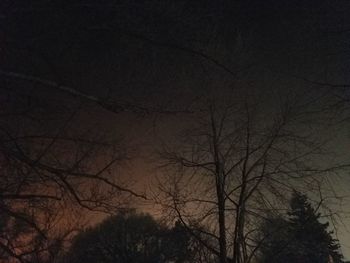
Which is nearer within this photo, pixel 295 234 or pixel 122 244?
pixel 295 234

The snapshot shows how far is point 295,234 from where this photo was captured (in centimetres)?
887

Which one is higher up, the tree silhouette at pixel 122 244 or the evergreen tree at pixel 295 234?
the tree silhouette at pixel 122 244

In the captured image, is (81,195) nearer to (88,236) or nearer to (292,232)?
(292,232)

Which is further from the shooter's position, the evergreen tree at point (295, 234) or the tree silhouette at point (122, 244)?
the tree silhouette at point (122, 244)

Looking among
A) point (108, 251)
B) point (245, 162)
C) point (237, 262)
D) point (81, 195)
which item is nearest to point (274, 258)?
point (237, 262)

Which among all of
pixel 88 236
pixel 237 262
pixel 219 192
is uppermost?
pixel 88 236

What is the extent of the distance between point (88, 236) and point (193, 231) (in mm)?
18763

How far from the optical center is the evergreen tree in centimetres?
850

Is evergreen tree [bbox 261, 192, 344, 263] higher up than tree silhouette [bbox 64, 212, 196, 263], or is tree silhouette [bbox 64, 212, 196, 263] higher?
tree silhouette [bbox 64, 212, 196, 263]

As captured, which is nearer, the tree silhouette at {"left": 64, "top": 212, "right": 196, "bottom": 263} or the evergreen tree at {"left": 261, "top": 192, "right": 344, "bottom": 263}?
the evergreen tree at {"left": 261, "top": 192, "right": 344, "bottom": 263}

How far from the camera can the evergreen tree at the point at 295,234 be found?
850 cm

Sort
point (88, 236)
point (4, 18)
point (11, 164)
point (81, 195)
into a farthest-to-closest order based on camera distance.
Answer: point (88, 236) → point (81, 195) → point (11, 164) → point (4, 18)

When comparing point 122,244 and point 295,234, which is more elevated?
point 122,244

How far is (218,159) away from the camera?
9.38m
